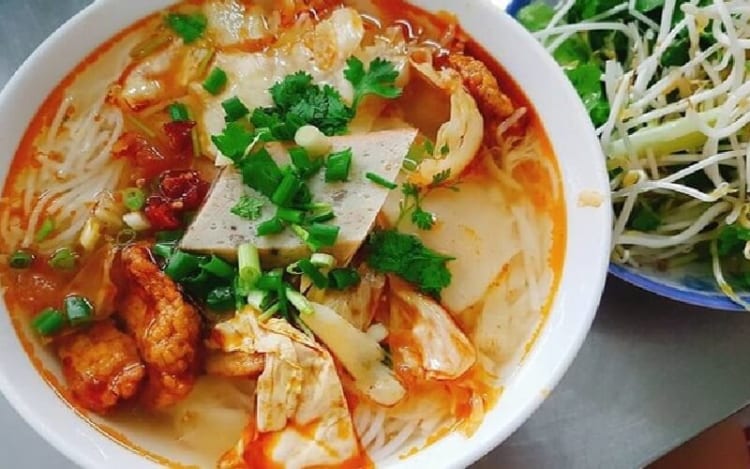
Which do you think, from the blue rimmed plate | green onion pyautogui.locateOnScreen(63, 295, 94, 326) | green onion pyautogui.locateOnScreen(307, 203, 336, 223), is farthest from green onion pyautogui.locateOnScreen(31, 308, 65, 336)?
the blue rimmed plate

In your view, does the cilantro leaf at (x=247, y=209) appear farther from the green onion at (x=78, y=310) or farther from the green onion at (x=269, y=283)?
the green onion at (x=78, y=310)

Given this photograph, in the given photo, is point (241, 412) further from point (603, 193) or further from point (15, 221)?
point (603, 193)

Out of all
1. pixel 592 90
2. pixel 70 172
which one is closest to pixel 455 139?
pixel 592 90

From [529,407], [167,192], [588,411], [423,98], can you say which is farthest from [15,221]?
[588,411]

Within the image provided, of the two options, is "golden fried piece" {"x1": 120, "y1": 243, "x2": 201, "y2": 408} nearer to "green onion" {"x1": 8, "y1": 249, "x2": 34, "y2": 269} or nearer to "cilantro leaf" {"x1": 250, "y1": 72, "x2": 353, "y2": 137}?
"green onion" {"x1": 8, "y1": 249, "x2": 34, "y2": 269}

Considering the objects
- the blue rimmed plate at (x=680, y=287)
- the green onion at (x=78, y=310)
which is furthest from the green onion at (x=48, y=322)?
the blue rimmed plate at (x=680, y=287)
